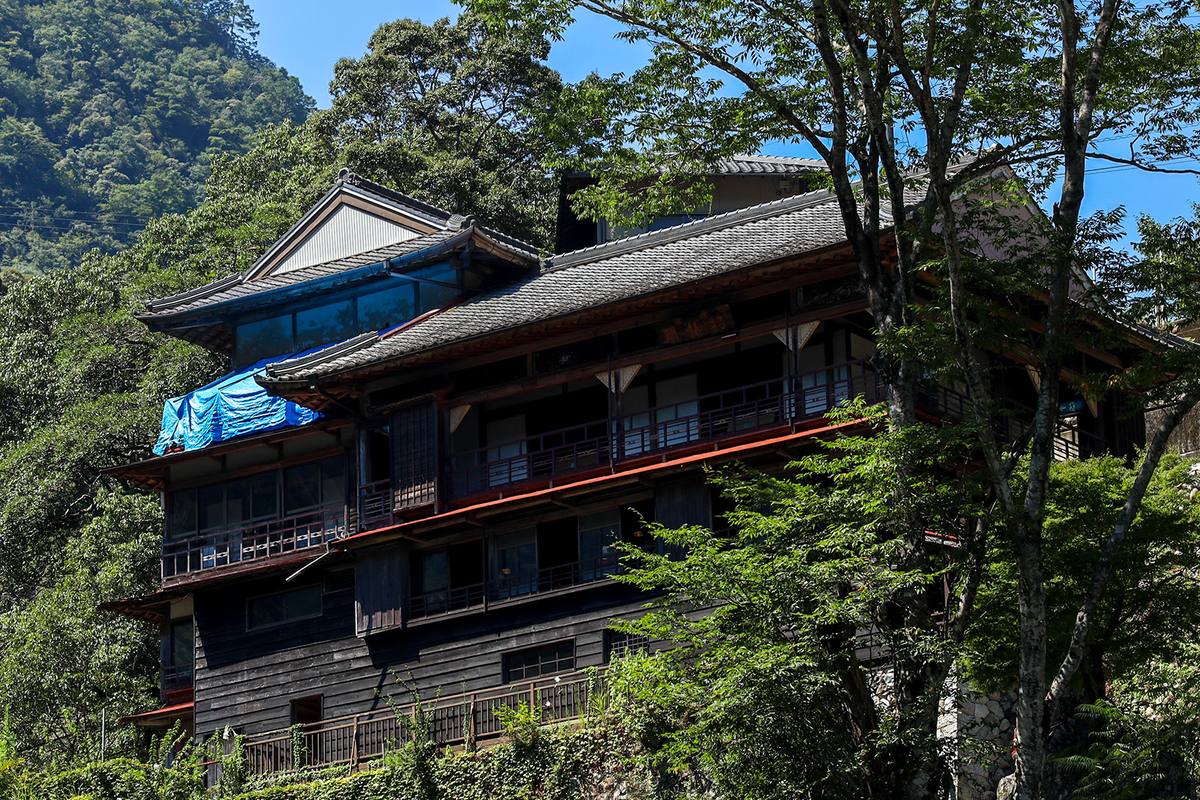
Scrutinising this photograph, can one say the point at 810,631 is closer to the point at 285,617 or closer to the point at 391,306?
the point at 285,617

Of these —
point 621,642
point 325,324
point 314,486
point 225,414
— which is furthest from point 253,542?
point 621,642

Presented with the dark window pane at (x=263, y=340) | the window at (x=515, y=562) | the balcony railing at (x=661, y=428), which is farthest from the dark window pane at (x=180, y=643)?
the window at (x=515, y=562)

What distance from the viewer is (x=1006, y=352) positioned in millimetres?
24641

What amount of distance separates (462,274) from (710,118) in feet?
42.2

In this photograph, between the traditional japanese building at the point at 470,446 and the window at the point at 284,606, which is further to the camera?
the window at the point at 284,606

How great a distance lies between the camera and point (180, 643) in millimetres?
36250

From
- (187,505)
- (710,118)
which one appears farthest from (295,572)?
(710,118)

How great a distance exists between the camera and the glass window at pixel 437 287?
36.7 m

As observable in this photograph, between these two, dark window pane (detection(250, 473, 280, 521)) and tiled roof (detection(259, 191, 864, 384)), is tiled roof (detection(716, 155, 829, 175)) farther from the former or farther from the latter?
dark window pane (detection(250, 473, 280, 521))

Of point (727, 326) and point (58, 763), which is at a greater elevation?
point (727, 326)

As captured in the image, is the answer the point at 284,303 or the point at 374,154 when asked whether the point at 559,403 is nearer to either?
the point at 284,303

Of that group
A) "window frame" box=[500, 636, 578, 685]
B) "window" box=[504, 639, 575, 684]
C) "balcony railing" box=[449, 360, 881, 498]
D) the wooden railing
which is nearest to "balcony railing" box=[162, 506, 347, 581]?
"balcony railing" box=[449, 360, 881, 498]

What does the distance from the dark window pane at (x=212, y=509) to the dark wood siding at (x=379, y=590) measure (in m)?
5.00

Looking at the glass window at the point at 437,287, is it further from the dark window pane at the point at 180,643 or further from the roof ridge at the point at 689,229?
the dark window pane at the point at 180,643
